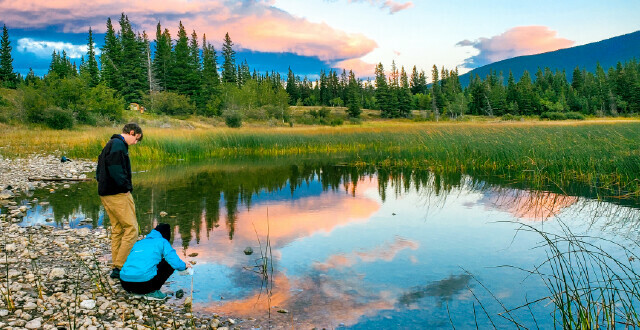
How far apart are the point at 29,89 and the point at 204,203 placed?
35277 millimetres

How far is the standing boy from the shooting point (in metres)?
4.98

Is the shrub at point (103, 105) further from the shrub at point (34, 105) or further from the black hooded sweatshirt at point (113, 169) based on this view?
the black hooded sweatshirt at point (113, 169)

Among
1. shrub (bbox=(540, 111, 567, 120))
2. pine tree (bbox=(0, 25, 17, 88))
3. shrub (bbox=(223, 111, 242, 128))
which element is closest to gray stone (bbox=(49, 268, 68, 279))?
shrub (bbox=(223, 111, 242, 128))

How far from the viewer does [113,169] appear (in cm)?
498

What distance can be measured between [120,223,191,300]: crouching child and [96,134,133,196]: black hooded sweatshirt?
78cm

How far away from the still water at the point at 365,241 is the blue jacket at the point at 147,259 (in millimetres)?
607

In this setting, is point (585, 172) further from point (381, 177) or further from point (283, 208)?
point (283, 208)

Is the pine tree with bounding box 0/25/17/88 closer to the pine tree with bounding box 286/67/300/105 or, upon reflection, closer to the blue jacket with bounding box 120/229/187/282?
the pine tree with bounding box 286/67/300/105

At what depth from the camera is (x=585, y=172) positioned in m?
12.4

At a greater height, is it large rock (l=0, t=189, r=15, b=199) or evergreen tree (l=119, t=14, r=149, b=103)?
evergreen tree (l=119, t=14, r=149, b=103)

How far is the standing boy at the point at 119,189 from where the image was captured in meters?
4.98

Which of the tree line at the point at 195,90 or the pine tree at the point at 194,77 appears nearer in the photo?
the tree line at the point at 195,90

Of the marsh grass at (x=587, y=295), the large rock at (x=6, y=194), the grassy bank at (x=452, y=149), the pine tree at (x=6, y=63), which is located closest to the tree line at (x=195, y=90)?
the pine tree at (x=6, y=63)

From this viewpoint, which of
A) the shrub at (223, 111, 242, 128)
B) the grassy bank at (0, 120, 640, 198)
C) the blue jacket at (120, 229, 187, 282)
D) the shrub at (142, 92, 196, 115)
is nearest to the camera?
the blue jacket at (120, 229, 187, 282)
